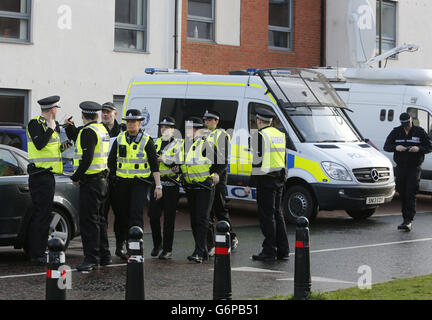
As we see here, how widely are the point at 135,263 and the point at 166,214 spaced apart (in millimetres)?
4427

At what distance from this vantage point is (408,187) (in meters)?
14.8

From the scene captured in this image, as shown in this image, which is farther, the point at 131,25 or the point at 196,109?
the point at 131,25

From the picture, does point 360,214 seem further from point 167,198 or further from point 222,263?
point 222,263

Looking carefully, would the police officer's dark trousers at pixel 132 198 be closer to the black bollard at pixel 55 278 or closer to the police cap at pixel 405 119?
the black bollard at pixel 55 278

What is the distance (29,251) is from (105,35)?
1138 cm

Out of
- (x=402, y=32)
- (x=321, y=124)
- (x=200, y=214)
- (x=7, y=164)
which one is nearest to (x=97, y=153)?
(x=7, y=164)

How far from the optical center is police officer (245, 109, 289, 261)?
11500mm

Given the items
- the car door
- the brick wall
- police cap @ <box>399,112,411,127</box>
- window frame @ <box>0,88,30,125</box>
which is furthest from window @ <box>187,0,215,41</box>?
the car door

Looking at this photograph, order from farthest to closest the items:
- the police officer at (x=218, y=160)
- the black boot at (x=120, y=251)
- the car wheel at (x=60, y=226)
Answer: the police officer at (x=218, y=160)
the black boot at (x=120, y=251)
the car wheel at (x=60, y=226)

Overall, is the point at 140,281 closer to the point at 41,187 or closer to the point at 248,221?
the point at 41,187

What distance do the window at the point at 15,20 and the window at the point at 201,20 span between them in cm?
464

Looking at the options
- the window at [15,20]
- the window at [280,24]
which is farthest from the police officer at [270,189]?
the window at [280,24]

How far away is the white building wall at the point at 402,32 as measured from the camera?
26984 mm
